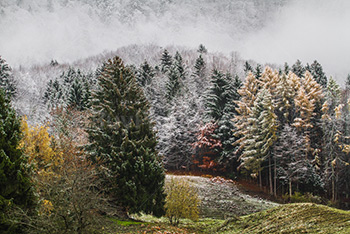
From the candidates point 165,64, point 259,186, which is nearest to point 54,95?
point 165,64

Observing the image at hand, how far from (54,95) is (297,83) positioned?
46.2 metres

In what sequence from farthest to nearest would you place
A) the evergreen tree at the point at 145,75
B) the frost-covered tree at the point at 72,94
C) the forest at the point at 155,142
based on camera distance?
the evergreen tree at the point at 145,75 → the frost-covered tree at the point at 72,94 → the forest at the point at 155,142

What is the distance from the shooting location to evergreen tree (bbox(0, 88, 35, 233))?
7.83m

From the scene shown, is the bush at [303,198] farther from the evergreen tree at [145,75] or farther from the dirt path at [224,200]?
the evergreen tree at [145,75]

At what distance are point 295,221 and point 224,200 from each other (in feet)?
53.1

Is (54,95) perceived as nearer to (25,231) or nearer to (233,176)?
(233,176)

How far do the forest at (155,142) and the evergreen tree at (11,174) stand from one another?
1.2 inches

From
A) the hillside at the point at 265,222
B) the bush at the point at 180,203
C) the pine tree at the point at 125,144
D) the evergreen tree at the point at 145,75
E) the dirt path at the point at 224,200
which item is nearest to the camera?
the hillside at the point at 265,222

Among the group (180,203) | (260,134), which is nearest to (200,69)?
(260,134)

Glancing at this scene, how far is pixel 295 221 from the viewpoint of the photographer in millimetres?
13922

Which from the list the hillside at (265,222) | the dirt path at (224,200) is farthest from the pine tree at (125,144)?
the dirt path at (224,200)

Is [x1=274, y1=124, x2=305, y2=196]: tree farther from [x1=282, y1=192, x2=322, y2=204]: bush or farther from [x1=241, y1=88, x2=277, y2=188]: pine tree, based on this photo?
[x1=241, y1=88, x2=277, y2=188]: pine tree

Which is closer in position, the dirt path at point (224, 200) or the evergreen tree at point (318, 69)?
the dirt path at point (224, 200)

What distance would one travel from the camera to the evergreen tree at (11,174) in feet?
25.7
